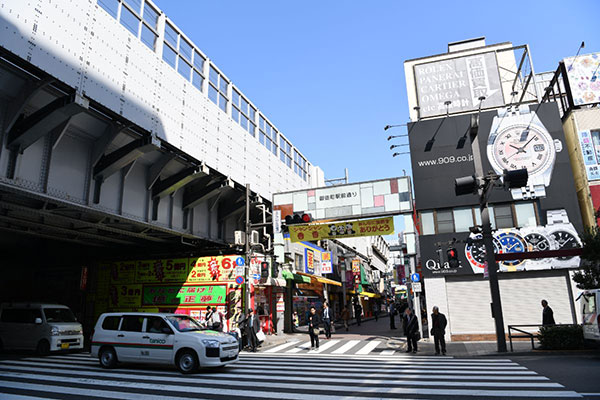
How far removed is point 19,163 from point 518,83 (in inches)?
1078

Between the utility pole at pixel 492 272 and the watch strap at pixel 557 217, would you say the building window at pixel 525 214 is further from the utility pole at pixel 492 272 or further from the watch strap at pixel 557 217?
the utility pole at pixel 492 272

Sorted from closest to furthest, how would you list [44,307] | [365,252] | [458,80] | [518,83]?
[44,307]
[458,80]
[518,83]
[365,252]

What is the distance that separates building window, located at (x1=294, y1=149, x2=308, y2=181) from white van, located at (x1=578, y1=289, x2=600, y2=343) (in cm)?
2237

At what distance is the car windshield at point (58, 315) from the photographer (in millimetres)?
15508

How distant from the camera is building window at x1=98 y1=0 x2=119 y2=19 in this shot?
13.1 metres

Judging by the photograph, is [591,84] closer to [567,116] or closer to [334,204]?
[567,116]

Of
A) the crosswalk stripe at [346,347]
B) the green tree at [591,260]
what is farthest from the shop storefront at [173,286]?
the green tree at [591,260]

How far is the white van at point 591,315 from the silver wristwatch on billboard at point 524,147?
7411 millimetres

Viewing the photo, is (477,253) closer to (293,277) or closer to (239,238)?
(293,277)

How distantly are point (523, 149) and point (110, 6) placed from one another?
760 inches

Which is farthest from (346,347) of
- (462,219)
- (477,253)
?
(462,219)

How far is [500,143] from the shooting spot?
19359mm

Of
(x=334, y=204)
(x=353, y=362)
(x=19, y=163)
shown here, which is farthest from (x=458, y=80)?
(x=19, y=163)

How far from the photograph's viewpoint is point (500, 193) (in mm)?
18859
